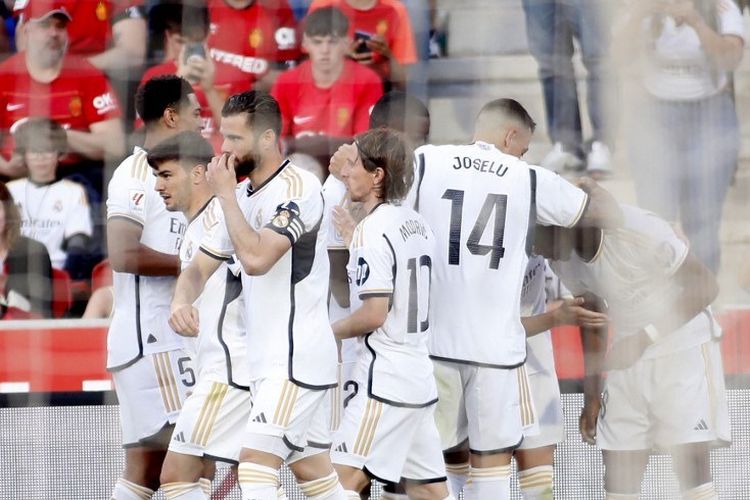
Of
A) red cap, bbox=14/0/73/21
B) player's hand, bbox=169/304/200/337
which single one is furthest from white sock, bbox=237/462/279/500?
red cap, bbox=14/0/73/21

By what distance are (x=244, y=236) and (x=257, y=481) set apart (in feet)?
2.10

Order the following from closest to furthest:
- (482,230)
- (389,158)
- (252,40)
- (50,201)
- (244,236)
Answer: (244,236)
(389,158)
(482,230)
(50,201)
(252,40)

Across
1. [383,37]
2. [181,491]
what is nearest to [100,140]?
[383,37]

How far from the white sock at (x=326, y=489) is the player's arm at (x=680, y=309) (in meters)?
1.01

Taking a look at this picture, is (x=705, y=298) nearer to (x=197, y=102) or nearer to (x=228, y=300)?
(x=228, y=300)

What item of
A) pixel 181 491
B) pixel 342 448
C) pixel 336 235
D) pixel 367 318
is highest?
pixel 336 235

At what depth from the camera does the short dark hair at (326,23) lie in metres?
4.59

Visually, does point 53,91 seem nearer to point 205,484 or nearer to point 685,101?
point 205,484

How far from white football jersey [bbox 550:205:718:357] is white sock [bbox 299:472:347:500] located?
3.33 ft

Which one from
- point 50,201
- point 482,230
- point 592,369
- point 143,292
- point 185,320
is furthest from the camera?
point 50,201

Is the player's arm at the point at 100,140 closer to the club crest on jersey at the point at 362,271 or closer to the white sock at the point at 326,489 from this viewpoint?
the club crest on jersey at the point at 362,271

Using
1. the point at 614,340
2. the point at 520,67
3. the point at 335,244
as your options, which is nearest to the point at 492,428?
the point at 614,340

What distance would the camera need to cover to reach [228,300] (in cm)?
402

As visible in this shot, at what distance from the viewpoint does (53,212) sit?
15.0ft
